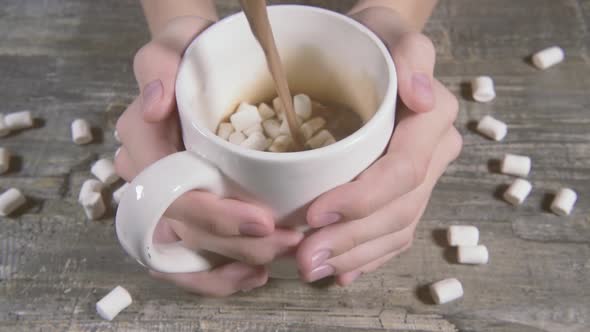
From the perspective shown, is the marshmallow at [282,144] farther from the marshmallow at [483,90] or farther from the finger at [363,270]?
the marshmallow at [483,90]

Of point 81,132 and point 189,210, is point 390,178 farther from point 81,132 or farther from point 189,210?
point 81,132

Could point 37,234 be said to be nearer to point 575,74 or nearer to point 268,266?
point 268,266

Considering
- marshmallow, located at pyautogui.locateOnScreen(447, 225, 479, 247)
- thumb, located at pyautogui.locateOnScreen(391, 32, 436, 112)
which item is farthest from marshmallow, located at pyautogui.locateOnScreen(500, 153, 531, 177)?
thumb, located at pyautogui.locateOnScreen(391, 32, 436, 112)

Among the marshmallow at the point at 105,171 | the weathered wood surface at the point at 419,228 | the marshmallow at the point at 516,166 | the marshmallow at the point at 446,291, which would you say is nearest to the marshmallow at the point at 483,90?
the weathered wood surface at the point at 419,228

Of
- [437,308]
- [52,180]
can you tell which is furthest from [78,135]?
[437,308]

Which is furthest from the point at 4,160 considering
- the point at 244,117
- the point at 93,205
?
the point at 244,117
